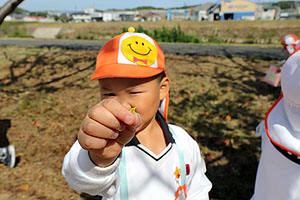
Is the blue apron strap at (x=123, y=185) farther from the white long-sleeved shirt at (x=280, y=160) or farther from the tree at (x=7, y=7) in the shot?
the tree at (x=7, y=7)

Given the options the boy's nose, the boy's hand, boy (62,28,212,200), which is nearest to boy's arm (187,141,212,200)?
boy (62,28,212,200)

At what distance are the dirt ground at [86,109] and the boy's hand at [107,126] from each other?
102 inches

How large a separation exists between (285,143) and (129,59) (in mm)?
1232

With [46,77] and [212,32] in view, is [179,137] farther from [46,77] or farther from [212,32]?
[212,32]

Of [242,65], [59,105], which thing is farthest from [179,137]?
[242,65]

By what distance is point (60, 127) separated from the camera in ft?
14.8

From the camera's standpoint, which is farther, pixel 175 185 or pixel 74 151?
pixel 175 185

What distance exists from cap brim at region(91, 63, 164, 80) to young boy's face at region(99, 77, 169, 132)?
0.04m

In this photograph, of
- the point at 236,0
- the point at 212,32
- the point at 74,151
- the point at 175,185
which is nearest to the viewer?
the point at 74,151

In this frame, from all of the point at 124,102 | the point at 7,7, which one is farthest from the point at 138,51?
the point at 7,7

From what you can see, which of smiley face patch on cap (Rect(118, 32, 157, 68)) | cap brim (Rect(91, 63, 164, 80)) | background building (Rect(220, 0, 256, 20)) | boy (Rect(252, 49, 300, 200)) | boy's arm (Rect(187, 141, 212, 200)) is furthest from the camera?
background building (Rect(220, 0, 256, 20))

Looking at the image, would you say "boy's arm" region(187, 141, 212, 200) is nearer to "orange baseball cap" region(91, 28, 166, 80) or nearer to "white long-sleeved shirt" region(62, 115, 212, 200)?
"white long-sleeved shirt" region(62, 115, 212, 200)

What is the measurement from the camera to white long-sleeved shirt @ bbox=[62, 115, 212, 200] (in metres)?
1.02

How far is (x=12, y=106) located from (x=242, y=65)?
7.77m
